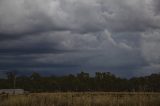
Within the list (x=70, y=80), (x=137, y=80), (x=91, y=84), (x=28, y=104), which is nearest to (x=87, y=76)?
(x=70, y=80)

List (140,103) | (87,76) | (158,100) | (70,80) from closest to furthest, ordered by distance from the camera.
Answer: (140,103) → (158,100) → (70,80) → (87,76)

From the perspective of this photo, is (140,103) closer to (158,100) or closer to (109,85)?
(158,100)

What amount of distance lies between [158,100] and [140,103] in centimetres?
222

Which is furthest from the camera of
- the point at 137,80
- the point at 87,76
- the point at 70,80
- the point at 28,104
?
the point at 87,76

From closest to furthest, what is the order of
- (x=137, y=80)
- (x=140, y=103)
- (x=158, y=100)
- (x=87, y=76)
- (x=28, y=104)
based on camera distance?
(x=140, y=103)
(x=158, y=100)
(x=28, y=104)
(x=137, y=80)
(x=87, y=76)

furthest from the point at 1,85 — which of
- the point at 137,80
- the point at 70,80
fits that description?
the point at 137,80

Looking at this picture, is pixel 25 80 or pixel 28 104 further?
pixel 25 80

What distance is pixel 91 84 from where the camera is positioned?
88.4 meters

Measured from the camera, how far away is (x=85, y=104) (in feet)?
74.4

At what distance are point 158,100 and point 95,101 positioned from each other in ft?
13.5

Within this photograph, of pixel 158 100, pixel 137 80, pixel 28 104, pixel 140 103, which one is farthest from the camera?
pixel 137 80

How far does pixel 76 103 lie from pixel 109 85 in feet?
202

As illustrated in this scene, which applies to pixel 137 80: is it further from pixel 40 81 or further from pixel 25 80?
pixel 25 80

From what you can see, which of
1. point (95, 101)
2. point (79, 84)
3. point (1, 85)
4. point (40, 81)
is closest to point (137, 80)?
point (79, 84)
